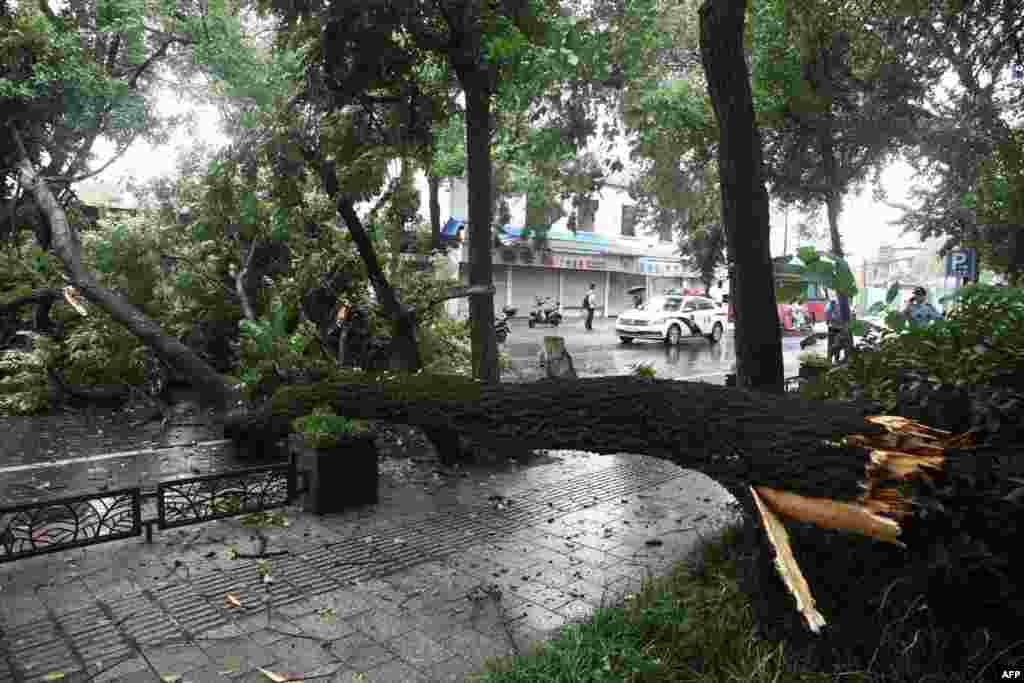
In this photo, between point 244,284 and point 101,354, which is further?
point 244,284

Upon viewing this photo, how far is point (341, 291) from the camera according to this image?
40.1ft

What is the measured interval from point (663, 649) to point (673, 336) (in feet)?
70.4

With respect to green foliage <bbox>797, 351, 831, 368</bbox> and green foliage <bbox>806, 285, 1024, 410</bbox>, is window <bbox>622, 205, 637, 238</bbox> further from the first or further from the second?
green foliage <bbox>806, 285, 1024, 410</bbox>

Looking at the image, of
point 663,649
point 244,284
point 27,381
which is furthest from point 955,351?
point 27,381

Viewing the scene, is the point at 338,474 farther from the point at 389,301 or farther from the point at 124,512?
the point at 389,301

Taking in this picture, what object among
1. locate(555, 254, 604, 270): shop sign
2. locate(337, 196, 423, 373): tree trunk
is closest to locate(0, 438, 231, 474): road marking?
locate(337, 196, 423, 373): tree trunk

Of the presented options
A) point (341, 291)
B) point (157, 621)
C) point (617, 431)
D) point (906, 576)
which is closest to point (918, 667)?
point (906, 576)

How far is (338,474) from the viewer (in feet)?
21.5

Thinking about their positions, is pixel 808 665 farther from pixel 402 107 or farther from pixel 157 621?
pixel 402 107

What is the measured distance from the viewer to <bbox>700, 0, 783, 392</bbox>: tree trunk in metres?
5.36

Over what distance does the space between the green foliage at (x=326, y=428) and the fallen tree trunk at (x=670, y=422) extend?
1015 mm

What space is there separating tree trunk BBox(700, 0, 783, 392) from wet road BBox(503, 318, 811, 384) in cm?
828

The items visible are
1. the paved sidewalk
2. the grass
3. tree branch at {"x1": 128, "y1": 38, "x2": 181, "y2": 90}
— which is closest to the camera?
the grass

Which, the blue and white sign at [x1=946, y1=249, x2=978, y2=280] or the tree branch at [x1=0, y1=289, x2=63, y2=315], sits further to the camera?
the blue and white sign at [x1=946, y1=249, x2=978, y2=280]
